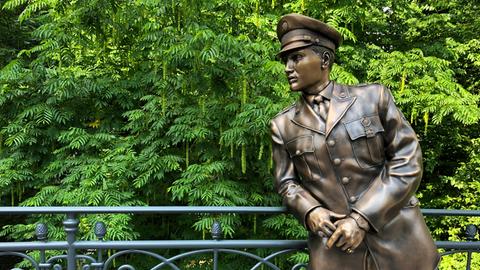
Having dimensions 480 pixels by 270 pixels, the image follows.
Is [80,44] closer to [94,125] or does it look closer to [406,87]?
[94,125]

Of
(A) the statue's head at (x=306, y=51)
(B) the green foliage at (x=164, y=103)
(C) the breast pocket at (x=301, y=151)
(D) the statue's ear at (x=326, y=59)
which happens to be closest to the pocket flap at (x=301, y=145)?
(C) the breast pocket at (x=301, y=151)

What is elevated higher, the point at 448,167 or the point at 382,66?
the point at 382,66

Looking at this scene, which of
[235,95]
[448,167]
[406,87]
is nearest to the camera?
[235,95]

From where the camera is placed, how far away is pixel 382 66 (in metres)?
5.36

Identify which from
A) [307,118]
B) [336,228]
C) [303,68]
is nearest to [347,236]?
[336,228]

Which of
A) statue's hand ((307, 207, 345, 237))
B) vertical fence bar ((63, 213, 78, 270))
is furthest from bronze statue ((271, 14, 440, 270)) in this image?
vertical fence bar ((63, 213, 78, 270))

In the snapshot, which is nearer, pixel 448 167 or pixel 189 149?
pixel 189 149

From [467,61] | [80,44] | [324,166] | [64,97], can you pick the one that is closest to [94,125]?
[64,97]

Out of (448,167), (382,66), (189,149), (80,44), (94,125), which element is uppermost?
(80,44)

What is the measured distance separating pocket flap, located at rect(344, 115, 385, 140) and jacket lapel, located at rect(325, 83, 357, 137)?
0.05 m

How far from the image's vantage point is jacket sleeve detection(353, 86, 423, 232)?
5.64 ft

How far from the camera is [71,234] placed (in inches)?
88.7

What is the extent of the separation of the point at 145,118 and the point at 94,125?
815 millimetres

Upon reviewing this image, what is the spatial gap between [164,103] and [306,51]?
3.40 m
